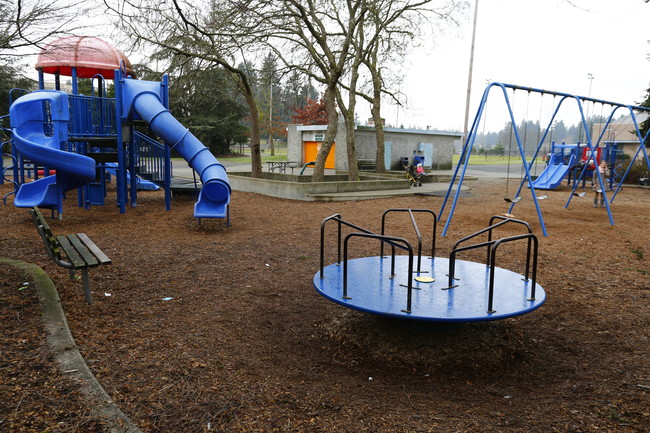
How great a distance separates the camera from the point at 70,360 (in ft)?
11.2

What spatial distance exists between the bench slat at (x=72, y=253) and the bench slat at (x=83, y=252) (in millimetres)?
36

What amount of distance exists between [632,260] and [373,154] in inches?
841

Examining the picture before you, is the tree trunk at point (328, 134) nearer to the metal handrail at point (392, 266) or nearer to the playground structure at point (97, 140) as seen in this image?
the playground structure at point (97, 140)

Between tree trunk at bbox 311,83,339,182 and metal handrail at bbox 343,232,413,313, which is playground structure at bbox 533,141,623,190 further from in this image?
metal handrail at bbox 343,232,413,313

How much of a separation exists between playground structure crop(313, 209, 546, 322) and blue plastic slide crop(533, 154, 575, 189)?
16527 mm

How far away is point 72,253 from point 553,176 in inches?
784

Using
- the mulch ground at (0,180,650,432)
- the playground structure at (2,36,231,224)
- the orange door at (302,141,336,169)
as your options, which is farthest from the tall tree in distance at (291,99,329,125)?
the mulch ground at (0,180,650,432)

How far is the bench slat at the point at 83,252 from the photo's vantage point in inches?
188

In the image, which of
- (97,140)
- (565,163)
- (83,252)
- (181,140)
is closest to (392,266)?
(83,252)

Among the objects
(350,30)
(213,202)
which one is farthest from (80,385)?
(350,30)

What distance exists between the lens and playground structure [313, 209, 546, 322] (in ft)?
12.7

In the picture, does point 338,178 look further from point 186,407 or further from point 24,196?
point 186,407

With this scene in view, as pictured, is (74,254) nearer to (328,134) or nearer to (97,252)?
(97,252)

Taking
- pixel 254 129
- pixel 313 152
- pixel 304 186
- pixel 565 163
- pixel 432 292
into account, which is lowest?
pixel 432 292
